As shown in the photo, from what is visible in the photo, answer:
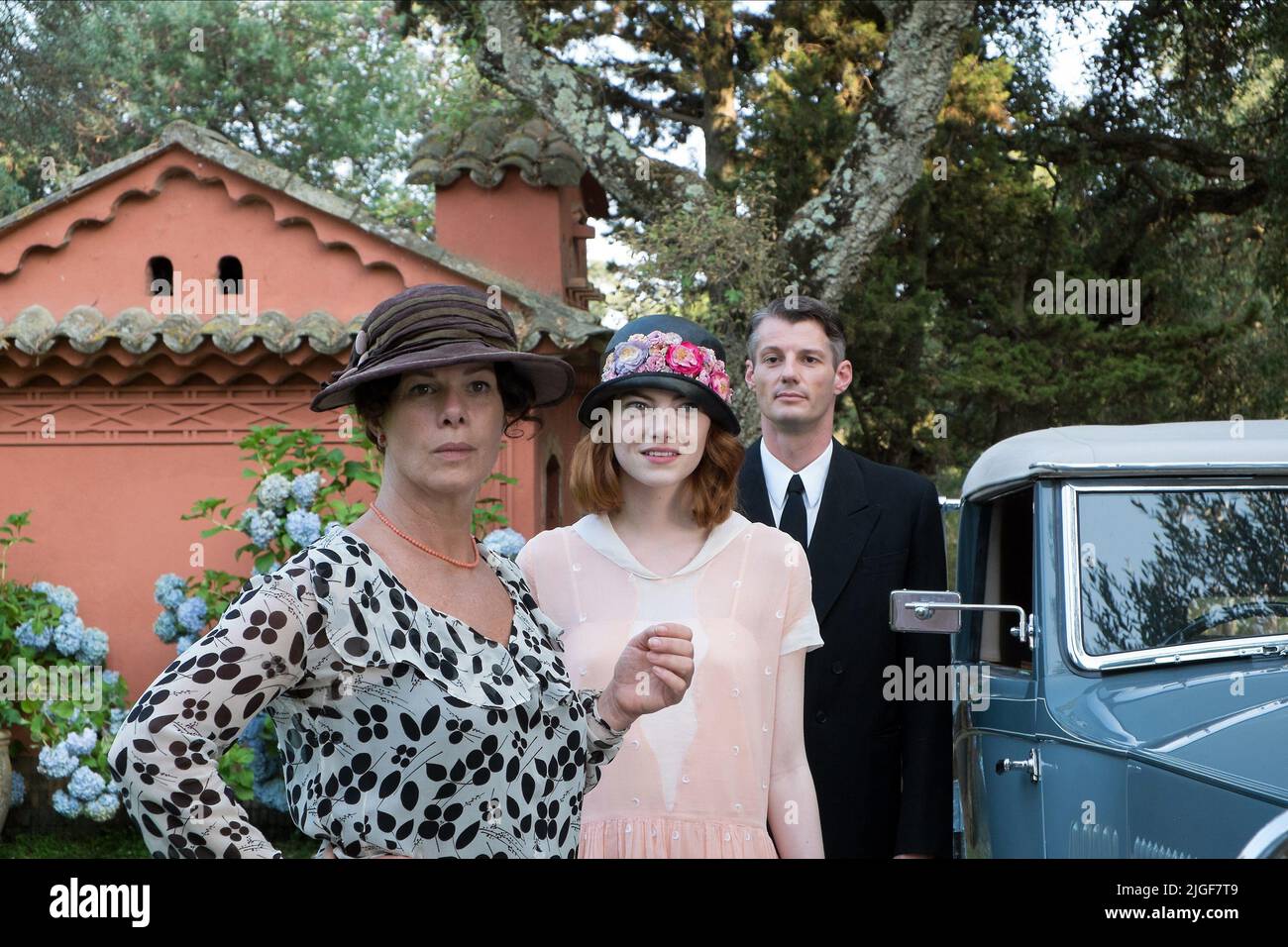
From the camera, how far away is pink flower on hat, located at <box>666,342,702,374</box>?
9.00ft

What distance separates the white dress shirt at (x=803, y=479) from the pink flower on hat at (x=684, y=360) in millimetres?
1024

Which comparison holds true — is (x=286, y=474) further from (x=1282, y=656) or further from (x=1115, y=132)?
(x=1115, y=132)

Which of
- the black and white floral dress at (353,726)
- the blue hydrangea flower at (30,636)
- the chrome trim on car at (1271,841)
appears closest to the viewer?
the black and white floral dress at (353,726)

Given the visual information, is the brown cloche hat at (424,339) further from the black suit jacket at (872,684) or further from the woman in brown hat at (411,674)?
the black suit jacket at (872,684)

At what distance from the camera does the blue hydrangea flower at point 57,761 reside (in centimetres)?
798

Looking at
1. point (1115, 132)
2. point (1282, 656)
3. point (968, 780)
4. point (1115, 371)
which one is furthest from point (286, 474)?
point (1115, 132)

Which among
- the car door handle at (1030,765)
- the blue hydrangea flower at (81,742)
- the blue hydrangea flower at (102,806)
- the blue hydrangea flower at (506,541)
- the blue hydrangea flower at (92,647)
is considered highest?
the blue hydrangea flower at (506,541)

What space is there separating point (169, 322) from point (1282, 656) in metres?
6.69

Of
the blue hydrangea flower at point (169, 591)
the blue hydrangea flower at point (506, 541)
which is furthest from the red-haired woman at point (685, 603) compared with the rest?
the blue hydrangea flower at point (169, 591)

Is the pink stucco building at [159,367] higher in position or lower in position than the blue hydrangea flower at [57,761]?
higher

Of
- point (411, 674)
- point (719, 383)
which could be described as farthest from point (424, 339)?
point (719, 383)

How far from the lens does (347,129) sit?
1047 inches

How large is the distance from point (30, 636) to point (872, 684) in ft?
20.9

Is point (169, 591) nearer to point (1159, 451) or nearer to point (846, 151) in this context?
point (846, 151)
